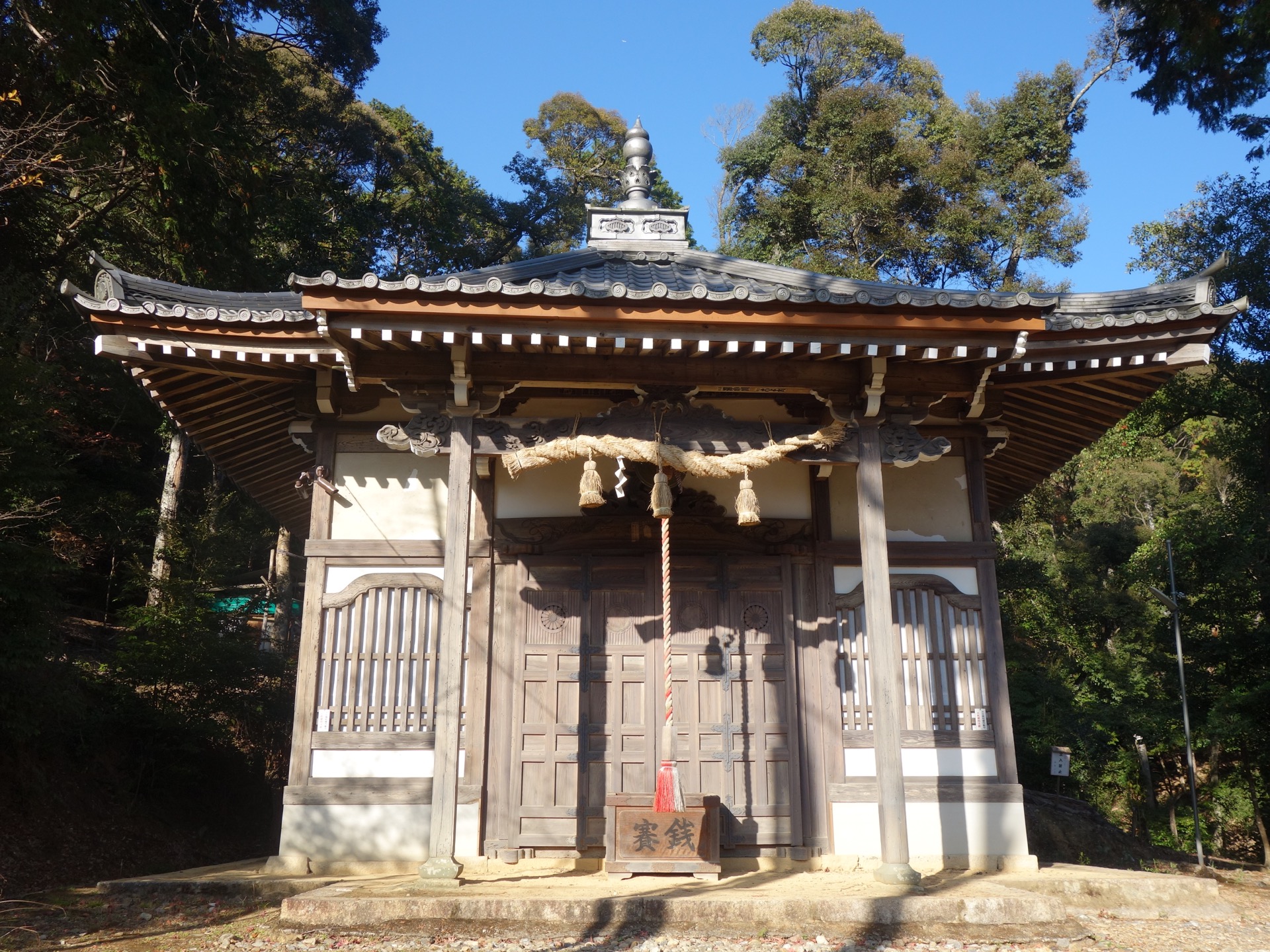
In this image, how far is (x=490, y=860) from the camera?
7797mm

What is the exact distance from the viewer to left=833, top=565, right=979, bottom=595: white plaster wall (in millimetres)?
8430

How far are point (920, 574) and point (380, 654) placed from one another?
477 cm

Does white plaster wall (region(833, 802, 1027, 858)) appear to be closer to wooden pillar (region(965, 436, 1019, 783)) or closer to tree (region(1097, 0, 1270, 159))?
wooden pillar (region(965, 436, 1019, 783))

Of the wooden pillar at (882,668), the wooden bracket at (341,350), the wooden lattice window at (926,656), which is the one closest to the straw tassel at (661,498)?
the wooden pillar at (882,668)

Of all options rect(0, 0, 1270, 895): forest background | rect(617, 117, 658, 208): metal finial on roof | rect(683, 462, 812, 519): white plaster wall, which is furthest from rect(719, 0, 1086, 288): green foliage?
rect(683, 462, 812, 519): white plaster wall

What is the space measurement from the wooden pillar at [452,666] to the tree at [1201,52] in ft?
A: 25.0

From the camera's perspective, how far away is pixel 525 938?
5660 mm

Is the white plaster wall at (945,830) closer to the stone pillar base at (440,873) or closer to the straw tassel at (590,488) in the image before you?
the stone pillar base at (440,873)

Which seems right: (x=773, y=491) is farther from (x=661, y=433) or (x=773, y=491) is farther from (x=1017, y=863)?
(x=1017, y=863)

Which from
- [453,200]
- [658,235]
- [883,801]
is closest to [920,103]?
[453,200]

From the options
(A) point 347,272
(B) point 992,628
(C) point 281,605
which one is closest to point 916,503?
(B) point 992,628

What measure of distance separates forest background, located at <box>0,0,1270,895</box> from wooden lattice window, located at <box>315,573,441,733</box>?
406 cm

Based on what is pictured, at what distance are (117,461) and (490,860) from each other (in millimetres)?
14794

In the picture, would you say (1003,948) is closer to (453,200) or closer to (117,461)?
(117,461)
